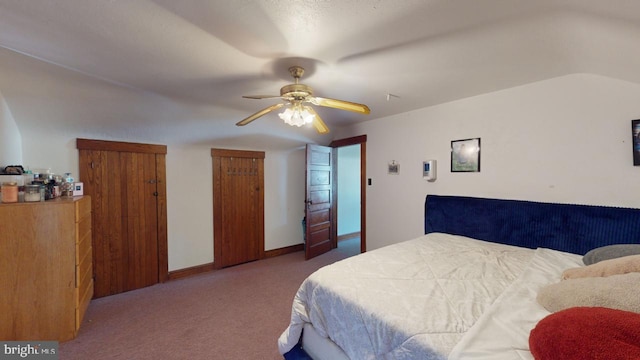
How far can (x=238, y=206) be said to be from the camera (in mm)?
3814

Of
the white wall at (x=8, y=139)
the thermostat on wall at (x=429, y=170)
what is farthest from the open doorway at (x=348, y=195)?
the white wall at (x=8, y=139)

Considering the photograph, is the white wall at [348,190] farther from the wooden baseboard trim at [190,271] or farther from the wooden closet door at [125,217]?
the wooden closet door at [125,217]

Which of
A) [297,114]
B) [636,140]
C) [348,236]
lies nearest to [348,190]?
[348,236]

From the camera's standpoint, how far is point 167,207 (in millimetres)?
3229

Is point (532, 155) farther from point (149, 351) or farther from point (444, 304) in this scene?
point (149, 351)

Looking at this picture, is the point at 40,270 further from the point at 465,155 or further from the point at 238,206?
the point at 465,155

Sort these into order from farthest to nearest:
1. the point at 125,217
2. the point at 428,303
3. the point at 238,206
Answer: the point at 238,206 < the point at 125,217 < the point at 428,303

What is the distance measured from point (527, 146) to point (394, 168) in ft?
4.70

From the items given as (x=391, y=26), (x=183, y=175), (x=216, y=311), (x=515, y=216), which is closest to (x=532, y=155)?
(x=515, y=216)

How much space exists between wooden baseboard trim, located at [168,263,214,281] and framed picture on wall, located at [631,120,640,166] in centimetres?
446

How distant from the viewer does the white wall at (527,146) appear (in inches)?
76.5

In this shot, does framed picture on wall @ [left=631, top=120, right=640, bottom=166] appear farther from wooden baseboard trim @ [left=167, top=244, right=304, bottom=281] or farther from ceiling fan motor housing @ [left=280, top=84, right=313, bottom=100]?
wooden baseboard trim @ [left=167, top=244, right=304, bottom=281]

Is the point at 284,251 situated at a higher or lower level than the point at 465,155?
lower

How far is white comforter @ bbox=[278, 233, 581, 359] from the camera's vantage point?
0.97 metres
